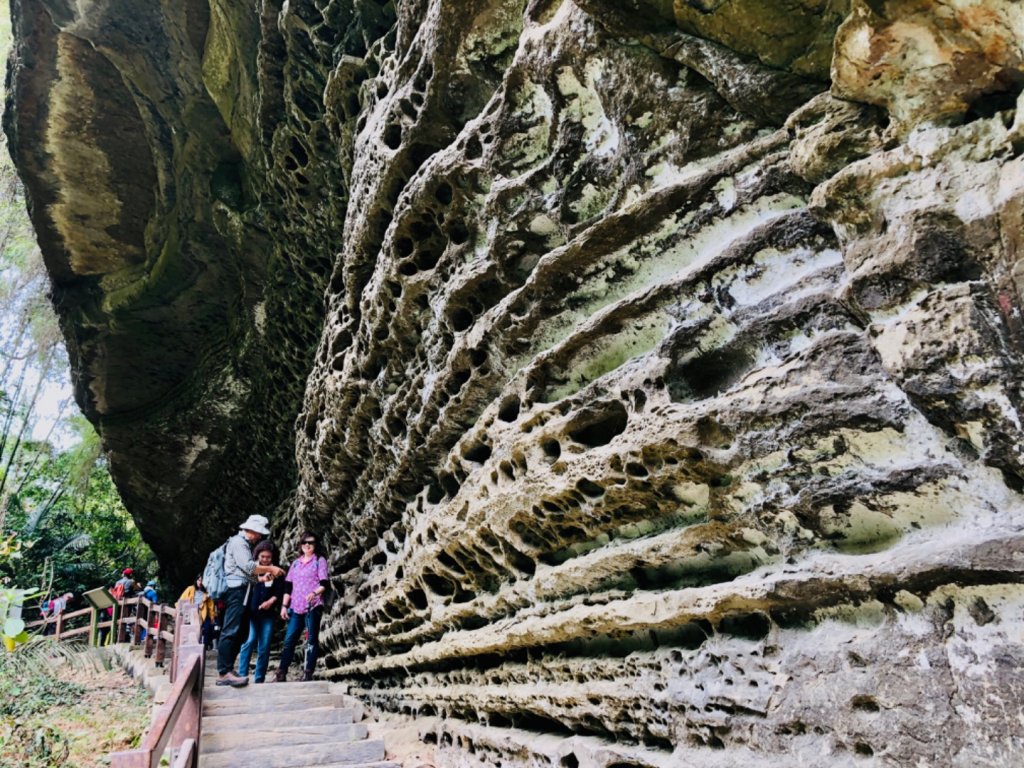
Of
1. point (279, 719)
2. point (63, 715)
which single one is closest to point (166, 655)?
point (63, 715)

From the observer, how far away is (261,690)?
16.8ft

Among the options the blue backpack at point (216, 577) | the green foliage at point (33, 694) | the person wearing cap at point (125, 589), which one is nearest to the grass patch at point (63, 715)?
the green foliage at point (33, 694)

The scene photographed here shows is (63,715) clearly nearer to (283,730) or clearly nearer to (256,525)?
(256,525)

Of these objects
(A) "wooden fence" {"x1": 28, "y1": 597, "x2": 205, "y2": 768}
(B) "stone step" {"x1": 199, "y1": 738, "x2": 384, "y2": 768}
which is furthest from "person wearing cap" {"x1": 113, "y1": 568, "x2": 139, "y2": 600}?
(B) "stone step" {"x1": 199, "y1": 738, "x2": 384, "y2": 768}

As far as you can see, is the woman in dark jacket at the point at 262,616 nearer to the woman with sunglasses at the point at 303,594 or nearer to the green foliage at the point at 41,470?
the woman with sunglasses at the point at 303,594

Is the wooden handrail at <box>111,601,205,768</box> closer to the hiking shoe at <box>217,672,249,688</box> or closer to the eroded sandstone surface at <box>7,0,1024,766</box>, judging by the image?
the hiking shoe at <box>217,672,249,688</box>

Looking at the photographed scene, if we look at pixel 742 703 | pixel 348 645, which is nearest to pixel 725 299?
pixel 742 703

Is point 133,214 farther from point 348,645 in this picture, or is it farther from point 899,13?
point 899,13

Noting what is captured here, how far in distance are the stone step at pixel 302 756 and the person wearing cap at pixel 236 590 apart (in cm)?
127

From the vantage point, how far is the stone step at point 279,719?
4.46 meters

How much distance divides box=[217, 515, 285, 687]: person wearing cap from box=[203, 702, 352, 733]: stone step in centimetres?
76

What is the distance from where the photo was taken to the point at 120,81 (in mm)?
7664

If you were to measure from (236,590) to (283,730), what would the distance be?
1.35 m

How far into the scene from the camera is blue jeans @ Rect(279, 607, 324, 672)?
569cm
